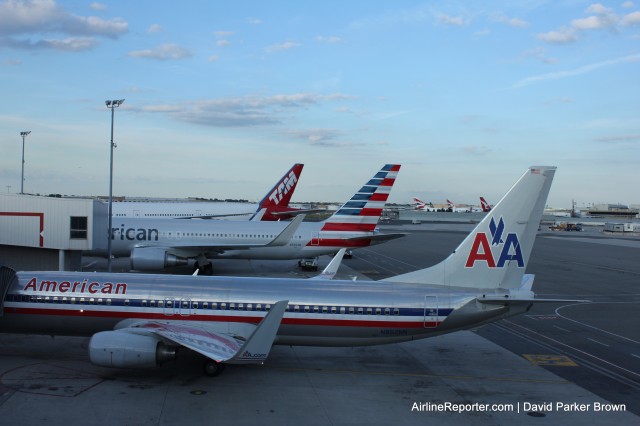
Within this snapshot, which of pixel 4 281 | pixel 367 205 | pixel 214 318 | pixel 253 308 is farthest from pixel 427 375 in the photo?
pixel 367 205

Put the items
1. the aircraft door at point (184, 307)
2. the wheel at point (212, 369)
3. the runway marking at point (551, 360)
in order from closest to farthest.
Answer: the wheel at point (212, 369), the aircraft door at point (184, 307), the runway marking at point (551, 360)

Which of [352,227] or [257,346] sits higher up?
[352,227]

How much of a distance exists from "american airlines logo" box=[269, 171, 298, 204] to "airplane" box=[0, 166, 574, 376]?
5024 centimetres

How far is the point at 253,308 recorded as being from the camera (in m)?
22.4

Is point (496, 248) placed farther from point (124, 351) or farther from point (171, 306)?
point (124, 351)

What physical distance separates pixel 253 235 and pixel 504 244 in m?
31.4

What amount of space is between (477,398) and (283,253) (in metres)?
32.0

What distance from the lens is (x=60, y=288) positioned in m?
23.0

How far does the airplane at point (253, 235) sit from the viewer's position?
47531 mm

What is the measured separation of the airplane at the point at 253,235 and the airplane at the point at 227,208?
47.1 ft

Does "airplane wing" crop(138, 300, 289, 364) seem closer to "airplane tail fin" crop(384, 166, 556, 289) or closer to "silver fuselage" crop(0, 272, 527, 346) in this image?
"silver fuselage" crop(0, 272, 527, 346)

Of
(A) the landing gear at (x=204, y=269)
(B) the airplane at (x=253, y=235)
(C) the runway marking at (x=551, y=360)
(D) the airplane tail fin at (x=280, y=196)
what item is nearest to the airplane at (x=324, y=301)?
(C) the runway marking at (x=551, y=360)

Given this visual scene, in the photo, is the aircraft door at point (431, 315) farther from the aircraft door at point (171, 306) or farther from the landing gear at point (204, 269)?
the landing gear at point (204, 269)

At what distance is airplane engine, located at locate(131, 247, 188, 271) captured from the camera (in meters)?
43.7
